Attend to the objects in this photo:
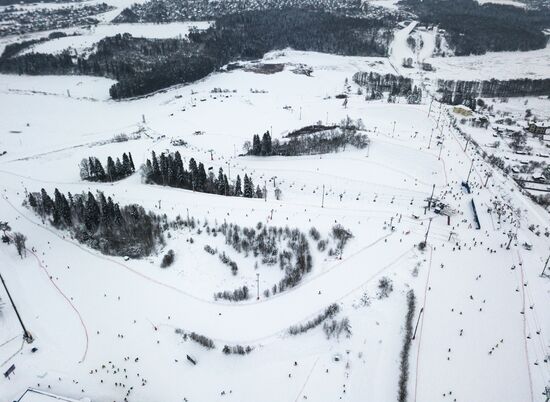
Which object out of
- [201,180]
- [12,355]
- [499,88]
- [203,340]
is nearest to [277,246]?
[203,340]

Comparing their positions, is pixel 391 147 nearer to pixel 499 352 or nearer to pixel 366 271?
pixel 366 271

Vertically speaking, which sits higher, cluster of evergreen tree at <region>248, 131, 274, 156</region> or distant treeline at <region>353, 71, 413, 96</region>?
distant treeline at <region>353, 71, 413, 96</region>

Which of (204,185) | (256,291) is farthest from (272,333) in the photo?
(204,185)

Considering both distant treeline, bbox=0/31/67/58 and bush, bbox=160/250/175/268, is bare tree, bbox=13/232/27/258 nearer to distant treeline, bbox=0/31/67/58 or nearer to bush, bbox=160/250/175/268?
bush, bbox=160/250/175/268

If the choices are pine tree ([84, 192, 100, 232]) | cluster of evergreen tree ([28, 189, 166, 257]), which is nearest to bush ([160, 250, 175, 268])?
cluster of evergreen tree ([28, 189, 166, 257])

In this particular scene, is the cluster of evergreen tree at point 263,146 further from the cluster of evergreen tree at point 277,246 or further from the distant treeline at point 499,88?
the distant treeline at point 499,88

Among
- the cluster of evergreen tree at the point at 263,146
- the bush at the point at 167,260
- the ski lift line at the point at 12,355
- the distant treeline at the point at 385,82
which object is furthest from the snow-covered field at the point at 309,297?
the distant treeline at the point at 385,82
